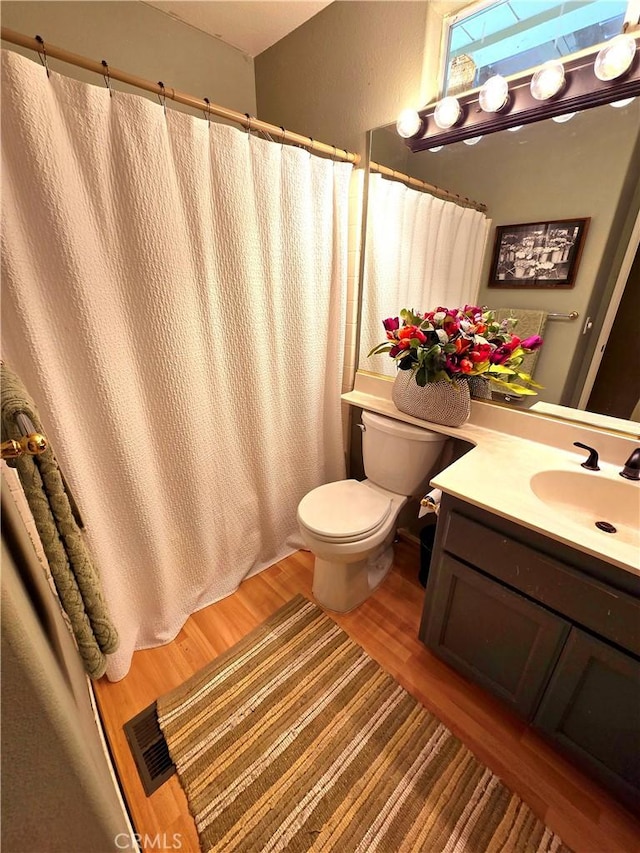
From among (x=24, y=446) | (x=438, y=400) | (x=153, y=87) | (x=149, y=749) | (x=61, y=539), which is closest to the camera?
(x=24, y=446)

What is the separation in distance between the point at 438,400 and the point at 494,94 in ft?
3.23

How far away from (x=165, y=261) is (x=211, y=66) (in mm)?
1111

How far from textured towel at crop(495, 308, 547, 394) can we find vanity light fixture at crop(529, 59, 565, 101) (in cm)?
61

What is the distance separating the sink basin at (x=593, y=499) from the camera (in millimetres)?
998

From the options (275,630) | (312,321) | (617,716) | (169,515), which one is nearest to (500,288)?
(312,321)

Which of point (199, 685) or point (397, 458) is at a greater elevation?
point (397, 458)

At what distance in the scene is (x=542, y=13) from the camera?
104 centimetres

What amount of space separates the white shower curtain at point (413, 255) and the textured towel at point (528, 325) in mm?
176

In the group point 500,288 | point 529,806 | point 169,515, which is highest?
point 500,288

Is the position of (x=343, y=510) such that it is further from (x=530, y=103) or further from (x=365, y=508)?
(x=530, y=103)

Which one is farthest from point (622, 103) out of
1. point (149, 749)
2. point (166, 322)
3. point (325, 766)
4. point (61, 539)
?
point (149, 749)

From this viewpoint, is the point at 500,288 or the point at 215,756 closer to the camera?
the point at 215,756

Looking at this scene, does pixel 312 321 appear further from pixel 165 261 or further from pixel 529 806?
pixel 529 806

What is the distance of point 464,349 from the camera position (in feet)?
4.03
